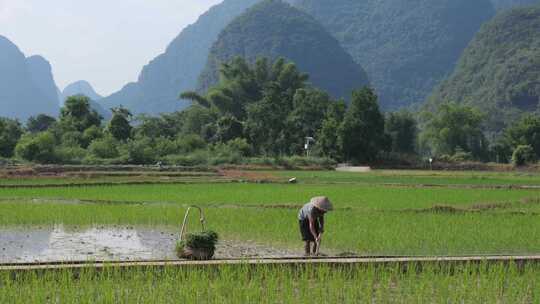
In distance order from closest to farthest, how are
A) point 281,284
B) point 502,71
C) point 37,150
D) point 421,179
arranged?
point 281,284 → point 421,179 → point 37,150 → point 502,71

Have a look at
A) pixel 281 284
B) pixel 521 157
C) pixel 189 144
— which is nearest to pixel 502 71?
pixel 521 157

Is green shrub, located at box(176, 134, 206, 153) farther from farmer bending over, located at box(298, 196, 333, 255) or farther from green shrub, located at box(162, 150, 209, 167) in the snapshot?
farmer bending over, located at box(298, 196, 333, 255)

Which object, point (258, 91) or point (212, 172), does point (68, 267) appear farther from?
point (258, 91)

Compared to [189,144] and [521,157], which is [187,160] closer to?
[189,144]

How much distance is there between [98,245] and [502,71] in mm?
95883

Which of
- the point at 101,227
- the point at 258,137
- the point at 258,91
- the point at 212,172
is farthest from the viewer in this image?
the point at 258,91

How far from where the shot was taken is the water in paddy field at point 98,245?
32.0 feet

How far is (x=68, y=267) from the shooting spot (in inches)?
296

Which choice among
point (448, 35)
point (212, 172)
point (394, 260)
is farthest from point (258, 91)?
point (448, 35)

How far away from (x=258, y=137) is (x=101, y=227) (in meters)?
47.8

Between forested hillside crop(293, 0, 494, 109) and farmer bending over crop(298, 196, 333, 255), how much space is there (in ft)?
525

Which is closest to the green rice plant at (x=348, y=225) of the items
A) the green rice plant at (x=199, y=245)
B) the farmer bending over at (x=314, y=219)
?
the farmer bending over at (x=314, y=219)

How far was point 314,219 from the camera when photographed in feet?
30.2

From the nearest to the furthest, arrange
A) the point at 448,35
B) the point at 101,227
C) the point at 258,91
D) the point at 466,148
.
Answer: the point at 101,227, the point at 466,148, the point at 258,91, the point at 448,35
